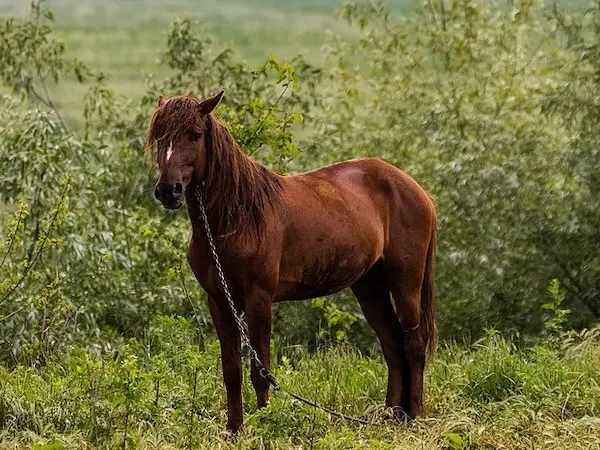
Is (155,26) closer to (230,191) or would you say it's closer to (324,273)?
(324,273)

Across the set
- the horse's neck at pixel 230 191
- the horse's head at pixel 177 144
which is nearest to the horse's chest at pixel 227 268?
the horse's neck at pixel 230 191

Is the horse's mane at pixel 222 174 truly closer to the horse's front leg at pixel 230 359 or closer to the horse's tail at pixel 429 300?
the horse's front leg at pixel 230 359

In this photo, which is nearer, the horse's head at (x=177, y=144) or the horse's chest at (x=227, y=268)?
the horse's head at (x=177, y=144)

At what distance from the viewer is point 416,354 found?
7.08 meters

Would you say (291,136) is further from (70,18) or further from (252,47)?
(70,18)

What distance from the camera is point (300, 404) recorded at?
6047 mm

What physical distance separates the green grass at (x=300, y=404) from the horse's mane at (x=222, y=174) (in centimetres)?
91

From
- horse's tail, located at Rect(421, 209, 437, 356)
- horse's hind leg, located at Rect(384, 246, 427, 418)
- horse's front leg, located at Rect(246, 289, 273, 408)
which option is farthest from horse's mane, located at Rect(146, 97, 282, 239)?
horse's tail, located at Rect(421, 209, 437, 356)

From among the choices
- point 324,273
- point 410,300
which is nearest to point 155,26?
point 410,300

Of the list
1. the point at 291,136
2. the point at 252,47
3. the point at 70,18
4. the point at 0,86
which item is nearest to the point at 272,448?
the point at 291,136

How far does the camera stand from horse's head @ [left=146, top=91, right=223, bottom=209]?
18.6 feet

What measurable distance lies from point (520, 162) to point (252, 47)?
54.9 m

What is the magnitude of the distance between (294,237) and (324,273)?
0.32m

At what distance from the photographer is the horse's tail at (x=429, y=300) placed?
7.24 meters
